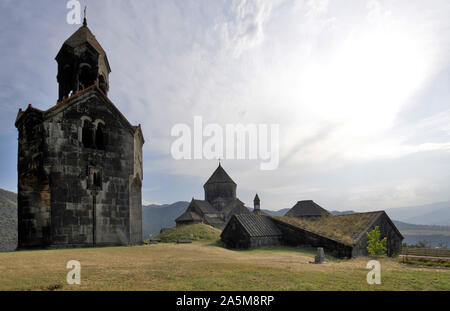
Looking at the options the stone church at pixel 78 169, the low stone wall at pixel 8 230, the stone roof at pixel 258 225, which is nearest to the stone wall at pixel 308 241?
the stone roof at pixel 258 225

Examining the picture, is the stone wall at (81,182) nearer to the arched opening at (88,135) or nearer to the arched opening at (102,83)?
the arched opening at (88,135)

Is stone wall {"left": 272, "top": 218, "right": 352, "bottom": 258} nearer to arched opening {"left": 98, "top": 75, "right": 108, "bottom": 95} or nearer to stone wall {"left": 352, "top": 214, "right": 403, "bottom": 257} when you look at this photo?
stone wall {"left": 352, "top": 214, "right": 403, "bottom": 257}

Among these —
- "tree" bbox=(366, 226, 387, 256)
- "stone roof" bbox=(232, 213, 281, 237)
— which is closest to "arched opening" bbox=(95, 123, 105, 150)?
"stone roof" bbox=(232, 213, 281, 237)

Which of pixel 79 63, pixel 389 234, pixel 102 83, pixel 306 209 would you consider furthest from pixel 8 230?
pixel 306 209

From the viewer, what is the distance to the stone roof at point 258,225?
70.0ft

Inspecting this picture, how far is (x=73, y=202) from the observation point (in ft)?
51.7

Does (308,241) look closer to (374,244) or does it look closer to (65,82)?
(374,244)

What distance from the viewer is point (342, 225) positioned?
2134cm

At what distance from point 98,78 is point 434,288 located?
21.1 m

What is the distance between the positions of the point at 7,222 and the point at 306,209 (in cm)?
3630

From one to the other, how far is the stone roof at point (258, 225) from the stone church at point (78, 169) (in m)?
7.81

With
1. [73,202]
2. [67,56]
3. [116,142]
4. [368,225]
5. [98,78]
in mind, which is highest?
[67,56]
